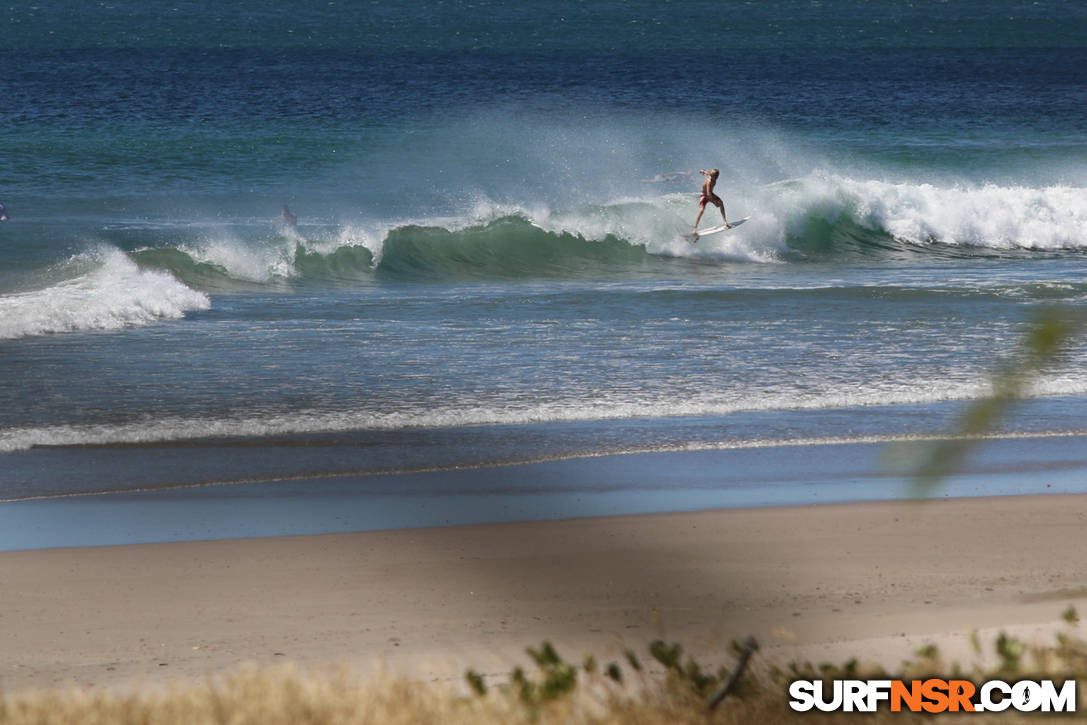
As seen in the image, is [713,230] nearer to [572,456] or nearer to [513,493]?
[572,456]

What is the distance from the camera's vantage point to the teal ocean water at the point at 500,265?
11.2 m

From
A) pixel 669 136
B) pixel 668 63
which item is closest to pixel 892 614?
pixel 669 136

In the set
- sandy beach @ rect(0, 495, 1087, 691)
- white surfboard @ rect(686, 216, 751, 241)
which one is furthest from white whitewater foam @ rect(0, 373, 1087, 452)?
white surfboard @ rect(686, 216, 751, 241)

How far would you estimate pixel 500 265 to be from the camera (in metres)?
22.6

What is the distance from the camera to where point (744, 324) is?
16.2 m

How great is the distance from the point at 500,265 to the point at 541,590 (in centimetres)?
1581

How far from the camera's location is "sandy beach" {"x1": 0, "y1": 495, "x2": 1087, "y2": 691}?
20.0ft

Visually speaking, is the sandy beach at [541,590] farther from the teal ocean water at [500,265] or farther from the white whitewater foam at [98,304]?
the white whitewater foam at [98,304]

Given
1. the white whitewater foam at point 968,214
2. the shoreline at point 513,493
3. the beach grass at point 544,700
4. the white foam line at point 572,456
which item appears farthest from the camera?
the white whitewater foam at point 968,214

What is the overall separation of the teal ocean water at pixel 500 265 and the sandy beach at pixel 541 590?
1.32 m

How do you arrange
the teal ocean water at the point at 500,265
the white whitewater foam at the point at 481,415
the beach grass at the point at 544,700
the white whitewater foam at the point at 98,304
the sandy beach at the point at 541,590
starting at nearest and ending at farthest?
the beach grass at the point at 544,700, the sandy beach at the point at 541,590, the white whitewater foam at the point at 481,415, the teal ocean water at the point at 500,265, the white whitewater foam at the point at 98,304

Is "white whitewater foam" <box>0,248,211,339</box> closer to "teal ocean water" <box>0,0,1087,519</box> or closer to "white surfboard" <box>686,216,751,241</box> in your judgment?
"teal ocean water" <box>0,0,1087,519</box>

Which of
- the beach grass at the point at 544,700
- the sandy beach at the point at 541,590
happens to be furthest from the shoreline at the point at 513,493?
the beach grass at the point at 544,700

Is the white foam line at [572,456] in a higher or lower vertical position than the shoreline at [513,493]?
higher
